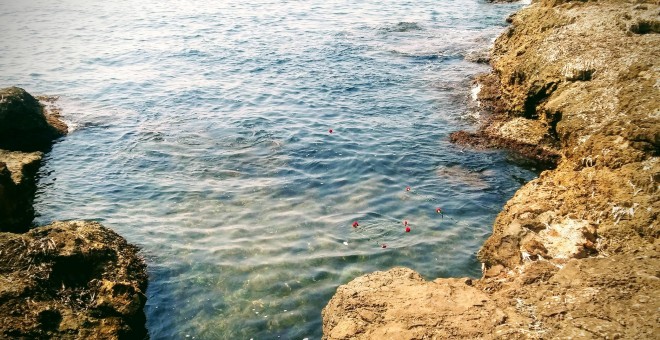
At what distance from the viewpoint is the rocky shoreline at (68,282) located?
6.89 meters

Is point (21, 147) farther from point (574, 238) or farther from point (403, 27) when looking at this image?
point (403, 27)

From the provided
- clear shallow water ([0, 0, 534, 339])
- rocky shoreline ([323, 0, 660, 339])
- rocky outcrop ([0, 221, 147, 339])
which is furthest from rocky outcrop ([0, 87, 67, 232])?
rocky shoreline ([323, 0, 660, 339])

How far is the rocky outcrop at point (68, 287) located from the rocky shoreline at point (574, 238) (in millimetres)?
4067

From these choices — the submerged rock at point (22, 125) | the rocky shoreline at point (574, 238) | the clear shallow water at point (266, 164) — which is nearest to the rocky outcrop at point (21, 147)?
the submerged rock at point (22, 125)

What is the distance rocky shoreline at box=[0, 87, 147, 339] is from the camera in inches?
271

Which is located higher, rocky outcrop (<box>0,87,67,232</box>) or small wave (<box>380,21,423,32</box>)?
small wave (<box>380,21,423,32</box>)

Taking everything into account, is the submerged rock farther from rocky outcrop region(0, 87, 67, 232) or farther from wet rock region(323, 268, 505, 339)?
wet rock region(323, 268, 505, 339)

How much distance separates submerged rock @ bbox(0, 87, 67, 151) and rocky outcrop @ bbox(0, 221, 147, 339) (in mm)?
9359

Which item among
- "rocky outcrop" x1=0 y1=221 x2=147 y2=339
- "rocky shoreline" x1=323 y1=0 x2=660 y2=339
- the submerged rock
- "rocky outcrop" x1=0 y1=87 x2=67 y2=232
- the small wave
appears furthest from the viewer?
the small wave

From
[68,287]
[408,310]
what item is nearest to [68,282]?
[68,287]

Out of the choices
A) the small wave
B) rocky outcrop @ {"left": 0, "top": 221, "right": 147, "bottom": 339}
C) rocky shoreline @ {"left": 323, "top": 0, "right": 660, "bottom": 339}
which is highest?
the small wave

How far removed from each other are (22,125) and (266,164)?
33.8 feet

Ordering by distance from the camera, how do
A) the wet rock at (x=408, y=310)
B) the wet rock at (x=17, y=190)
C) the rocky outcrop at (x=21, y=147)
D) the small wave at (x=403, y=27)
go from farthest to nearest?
1. the small wave at (x=403, y=27)
2. the rocky outcrop at (x=21, y=147)
3. the wet rock at (x=17, y=190)
4. the wet rock at (x=408, y=310)

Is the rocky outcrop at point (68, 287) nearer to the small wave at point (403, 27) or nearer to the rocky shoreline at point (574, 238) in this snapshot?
the rocky shoreline at point (574, 238)
